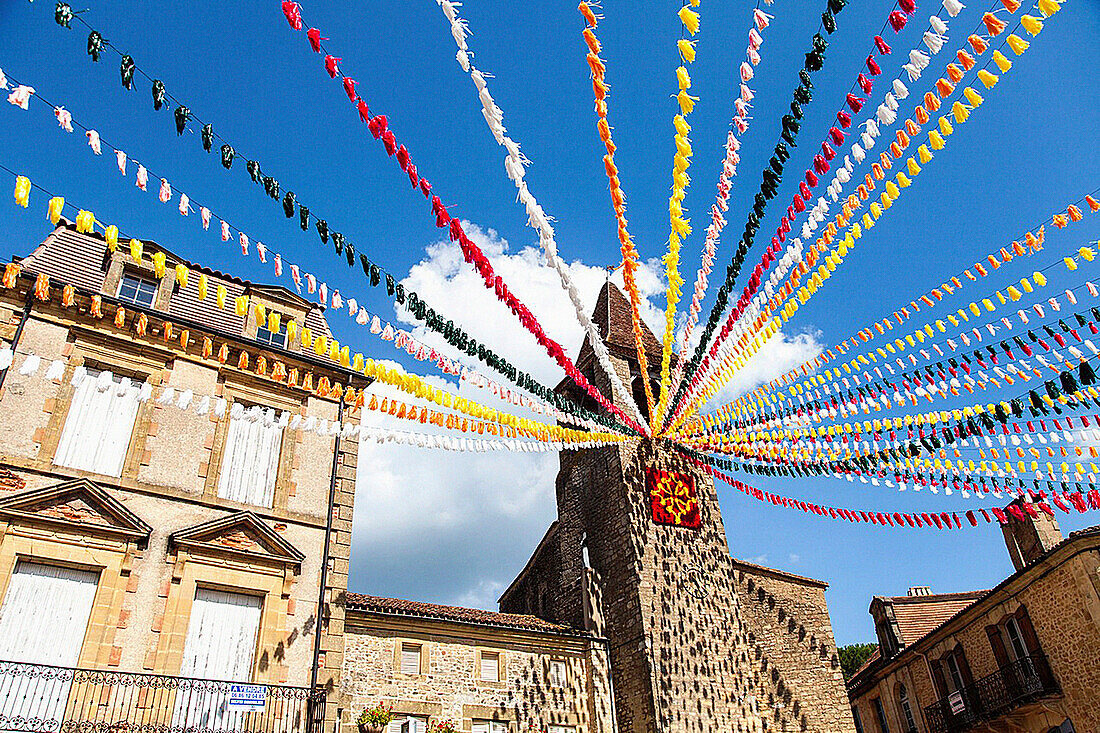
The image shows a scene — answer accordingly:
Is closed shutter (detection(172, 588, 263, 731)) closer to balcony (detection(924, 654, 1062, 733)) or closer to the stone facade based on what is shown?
the stone facade

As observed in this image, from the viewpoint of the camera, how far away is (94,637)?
9656 millimetres

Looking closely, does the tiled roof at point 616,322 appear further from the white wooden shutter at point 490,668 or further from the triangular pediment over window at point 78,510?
the triangular pediment over window at point 78,510

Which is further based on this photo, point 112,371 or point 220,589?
point 112,371

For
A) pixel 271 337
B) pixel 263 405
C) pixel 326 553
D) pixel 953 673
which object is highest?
pixel 271 337

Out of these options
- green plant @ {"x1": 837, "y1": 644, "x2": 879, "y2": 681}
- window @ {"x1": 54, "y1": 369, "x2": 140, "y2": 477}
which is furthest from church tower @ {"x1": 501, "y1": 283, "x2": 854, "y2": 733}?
green plant @ {"x1": 837, "y1": 644, "x2": 879, "y2": 681}

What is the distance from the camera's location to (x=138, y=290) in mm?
12750

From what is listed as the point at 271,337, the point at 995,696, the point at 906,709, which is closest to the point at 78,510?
the point at 271,337

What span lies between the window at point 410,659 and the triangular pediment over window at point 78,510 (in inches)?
208

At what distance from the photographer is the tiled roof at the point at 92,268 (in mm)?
11938

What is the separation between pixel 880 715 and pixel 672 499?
42.6 ft

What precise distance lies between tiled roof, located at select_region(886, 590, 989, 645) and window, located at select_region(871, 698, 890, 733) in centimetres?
240

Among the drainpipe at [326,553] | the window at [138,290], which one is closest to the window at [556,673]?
the drainpipe at [326,553]

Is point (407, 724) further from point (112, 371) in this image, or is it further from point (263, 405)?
point (112, 371)

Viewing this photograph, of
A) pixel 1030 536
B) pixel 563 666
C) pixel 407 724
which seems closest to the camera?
pixel 407 724
